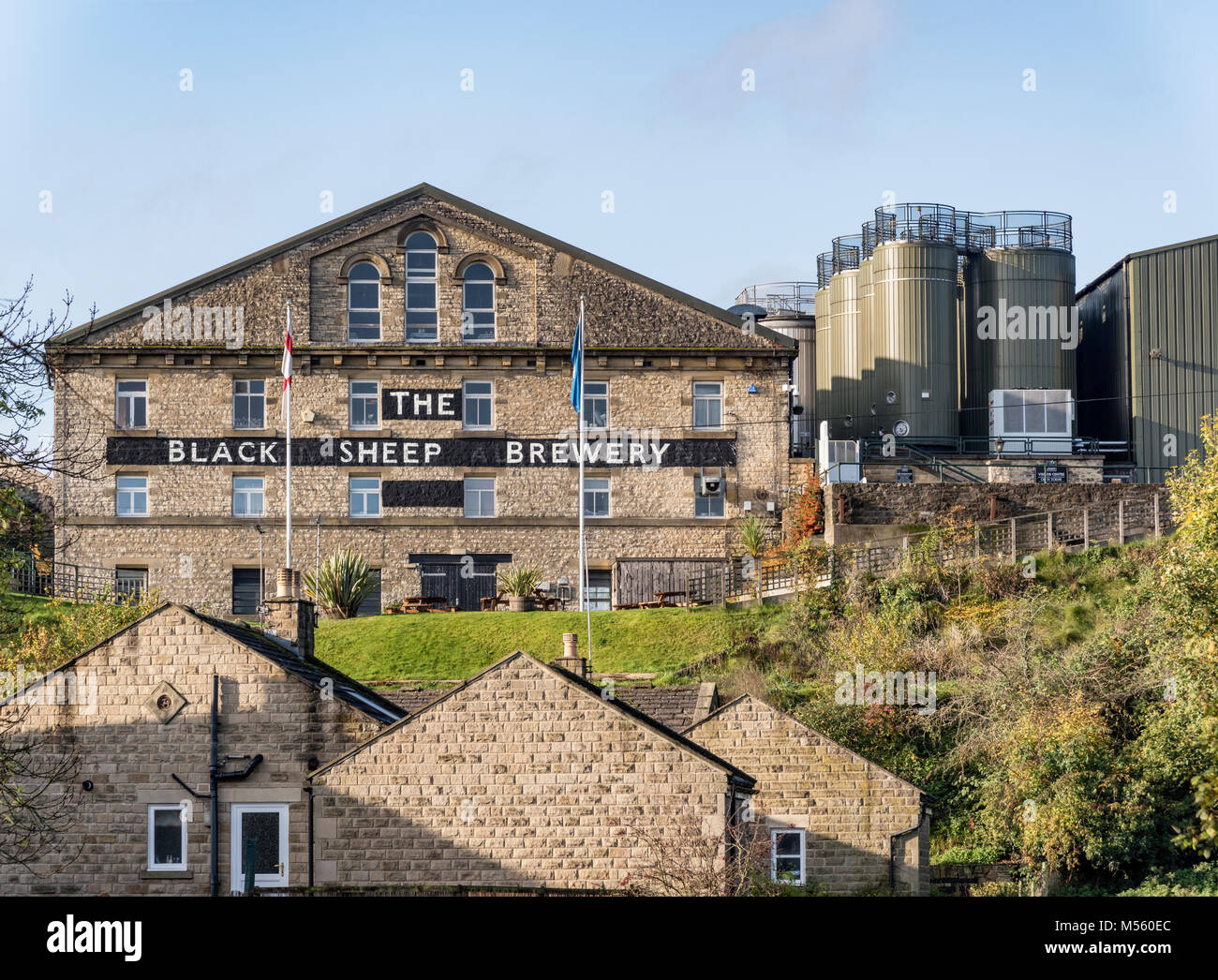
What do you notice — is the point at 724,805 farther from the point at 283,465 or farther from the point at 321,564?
the point at 283,465

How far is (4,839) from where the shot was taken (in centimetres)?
2155

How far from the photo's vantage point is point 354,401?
45875mm

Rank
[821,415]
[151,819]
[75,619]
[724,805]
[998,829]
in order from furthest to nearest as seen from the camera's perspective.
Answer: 1. [821,415]
2. [75,619]
3. [998,829]
4. [151,819]
5. [724,805]

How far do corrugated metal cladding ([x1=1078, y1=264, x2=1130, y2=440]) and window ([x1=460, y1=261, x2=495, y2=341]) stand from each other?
19077 mm

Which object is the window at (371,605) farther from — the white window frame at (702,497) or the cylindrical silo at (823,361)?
the cylindrical silo at (823,361)

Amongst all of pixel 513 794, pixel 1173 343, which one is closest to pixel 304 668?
pixel 513 794

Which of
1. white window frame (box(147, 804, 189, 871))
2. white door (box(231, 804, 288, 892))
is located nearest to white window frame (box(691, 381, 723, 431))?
white door (box(231, 804, 288, 892))

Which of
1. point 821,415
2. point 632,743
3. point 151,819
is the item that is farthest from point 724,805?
point 821,415

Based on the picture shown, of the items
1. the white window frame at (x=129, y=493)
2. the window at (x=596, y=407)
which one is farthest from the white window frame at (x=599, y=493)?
the white window frame at (x=129, y=493)

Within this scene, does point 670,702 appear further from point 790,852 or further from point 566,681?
point 566,681

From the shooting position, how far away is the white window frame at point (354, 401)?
4572cm

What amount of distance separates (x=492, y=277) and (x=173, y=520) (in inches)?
444

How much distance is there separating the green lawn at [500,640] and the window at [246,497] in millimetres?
6748
